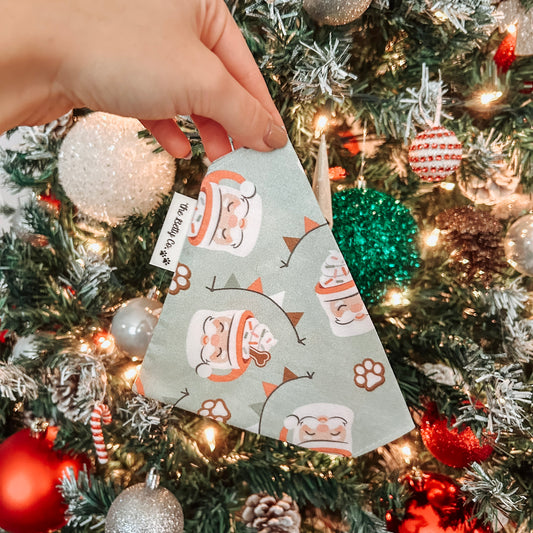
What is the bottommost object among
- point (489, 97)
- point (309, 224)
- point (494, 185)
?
point (309, 224)

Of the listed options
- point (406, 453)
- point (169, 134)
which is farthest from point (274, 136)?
point (406, 453)

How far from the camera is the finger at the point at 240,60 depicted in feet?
1.39

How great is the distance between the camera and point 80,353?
0.59m

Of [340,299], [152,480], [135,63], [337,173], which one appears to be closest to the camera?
[135,63]

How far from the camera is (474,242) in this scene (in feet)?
1.79

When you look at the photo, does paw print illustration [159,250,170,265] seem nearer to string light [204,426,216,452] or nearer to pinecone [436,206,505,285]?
string light [204,426,216,452]

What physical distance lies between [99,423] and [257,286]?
35 cm

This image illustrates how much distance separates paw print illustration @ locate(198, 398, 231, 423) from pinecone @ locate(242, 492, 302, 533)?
0.21 meters

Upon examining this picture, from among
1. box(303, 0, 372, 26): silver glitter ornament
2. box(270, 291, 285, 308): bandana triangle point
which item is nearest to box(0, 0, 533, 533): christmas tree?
box(303, 0, 372, 26): silver glitter ornament

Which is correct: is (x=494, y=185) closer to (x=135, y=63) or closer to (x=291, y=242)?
(x=291, y=242)

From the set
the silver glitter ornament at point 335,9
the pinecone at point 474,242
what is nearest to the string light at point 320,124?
the silver glitter ornament at point 335,9

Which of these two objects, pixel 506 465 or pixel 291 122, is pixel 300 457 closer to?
pixel 506 465

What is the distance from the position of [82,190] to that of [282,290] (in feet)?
1.15

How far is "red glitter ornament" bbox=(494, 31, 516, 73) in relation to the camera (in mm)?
576
